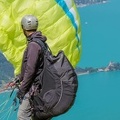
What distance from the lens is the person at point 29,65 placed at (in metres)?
2.33

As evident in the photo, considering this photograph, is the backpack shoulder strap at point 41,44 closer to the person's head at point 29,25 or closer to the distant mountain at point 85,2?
the person's head at point 29,25

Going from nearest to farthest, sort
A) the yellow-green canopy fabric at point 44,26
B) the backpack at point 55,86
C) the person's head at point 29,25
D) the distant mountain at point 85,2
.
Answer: the backpack at point 55,86, the person's head at point 29,25, the yellow-green canopy fabric at point 44,26, the distant mountain at point 85,2

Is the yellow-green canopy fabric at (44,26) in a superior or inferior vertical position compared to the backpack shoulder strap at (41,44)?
inferior

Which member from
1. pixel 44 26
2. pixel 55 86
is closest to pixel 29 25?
pixel 55 86

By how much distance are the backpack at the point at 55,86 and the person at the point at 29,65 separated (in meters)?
0.03

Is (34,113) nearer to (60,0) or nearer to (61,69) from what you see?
(61,69)

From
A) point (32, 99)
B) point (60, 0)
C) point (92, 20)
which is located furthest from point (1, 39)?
point (92, 20)

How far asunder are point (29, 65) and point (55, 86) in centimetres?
18

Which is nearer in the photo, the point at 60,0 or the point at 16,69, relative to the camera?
the point at 16,69

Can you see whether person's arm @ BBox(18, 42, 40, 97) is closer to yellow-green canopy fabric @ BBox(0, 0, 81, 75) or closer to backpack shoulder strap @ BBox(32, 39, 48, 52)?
backpack shoulder strap @ BBox(32, 39, 48, 52)

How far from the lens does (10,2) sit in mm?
3809

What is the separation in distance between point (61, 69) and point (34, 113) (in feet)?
1.08

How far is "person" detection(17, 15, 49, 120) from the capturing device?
91.9 inches

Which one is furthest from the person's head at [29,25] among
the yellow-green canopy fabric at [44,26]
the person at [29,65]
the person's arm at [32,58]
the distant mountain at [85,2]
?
the distant mountain at [85,2]
